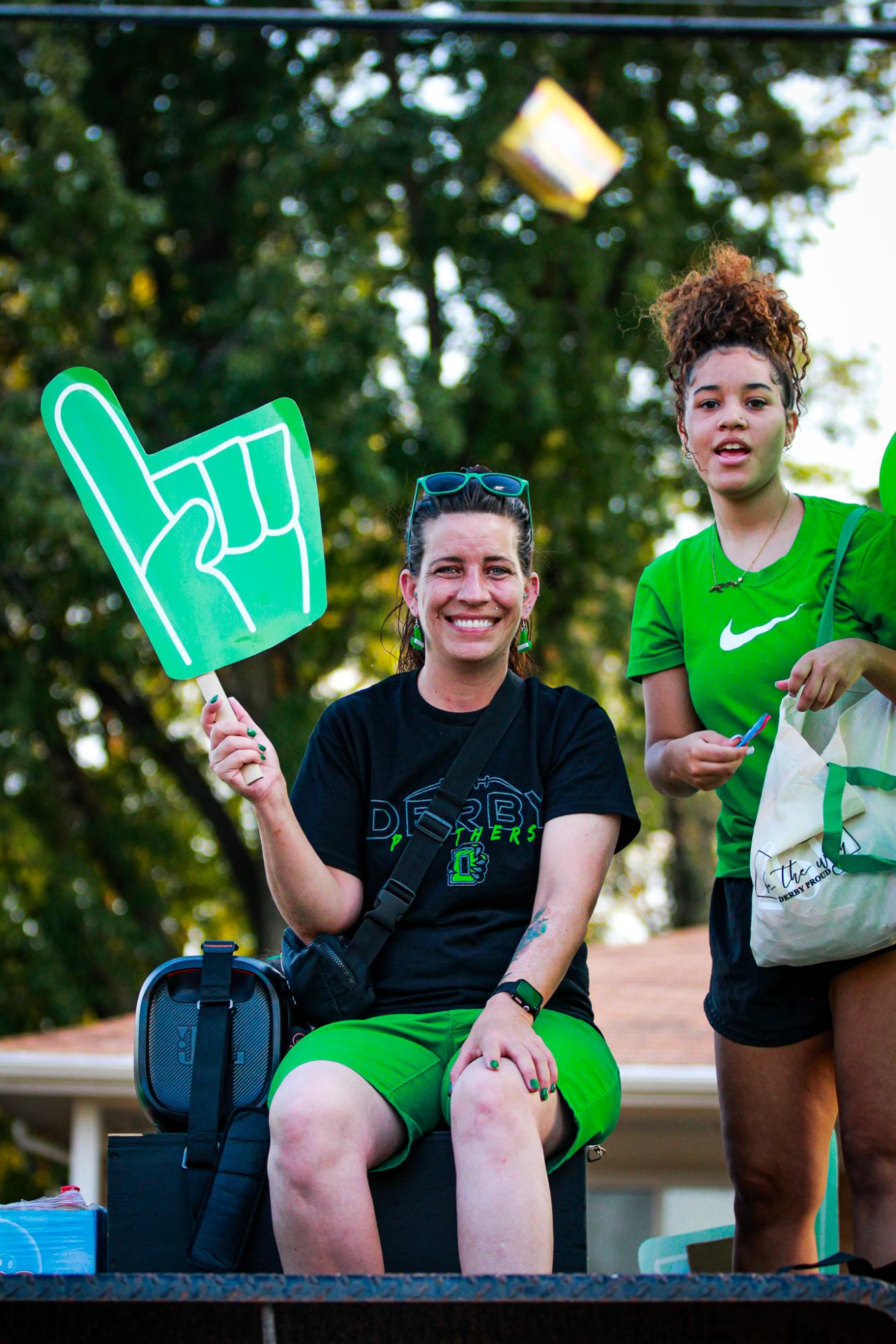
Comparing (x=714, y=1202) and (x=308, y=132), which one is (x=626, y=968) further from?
(x=308, y=132)

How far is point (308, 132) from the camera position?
39.2 ft

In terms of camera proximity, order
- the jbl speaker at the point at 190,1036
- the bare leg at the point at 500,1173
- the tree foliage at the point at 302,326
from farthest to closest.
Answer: the tree foliage at the point at 302,326 < the jbl speaker at the point at 190,1036 < the bare leg at the point at 500,1173

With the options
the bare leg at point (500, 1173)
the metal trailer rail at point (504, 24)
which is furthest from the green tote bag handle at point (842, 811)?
the metal trailer rail at point (504, 24)

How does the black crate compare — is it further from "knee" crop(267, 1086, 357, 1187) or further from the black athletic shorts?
the black athletic shorts

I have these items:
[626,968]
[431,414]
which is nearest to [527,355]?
[431,414]

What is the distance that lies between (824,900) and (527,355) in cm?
1002

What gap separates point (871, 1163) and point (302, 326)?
30.4 feet

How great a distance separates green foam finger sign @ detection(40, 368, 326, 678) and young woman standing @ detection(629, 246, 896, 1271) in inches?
27.5

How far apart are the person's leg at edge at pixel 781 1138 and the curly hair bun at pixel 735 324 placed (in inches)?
46.8

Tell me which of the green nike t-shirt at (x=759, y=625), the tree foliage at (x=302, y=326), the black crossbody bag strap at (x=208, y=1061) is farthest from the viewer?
the tree foliage at (x=302, y=326)

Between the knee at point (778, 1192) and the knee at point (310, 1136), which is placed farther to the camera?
the knee at point (778, 1192)

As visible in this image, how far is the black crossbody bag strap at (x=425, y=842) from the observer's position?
2.43 metres

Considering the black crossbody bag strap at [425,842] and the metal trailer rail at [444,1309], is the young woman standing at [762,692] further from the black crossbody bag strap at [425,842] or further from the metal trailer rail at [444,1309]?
the metal trailer rail at [444,1309]

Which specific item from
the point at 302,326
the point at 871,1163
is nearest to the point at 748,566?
the point at 871,1163
